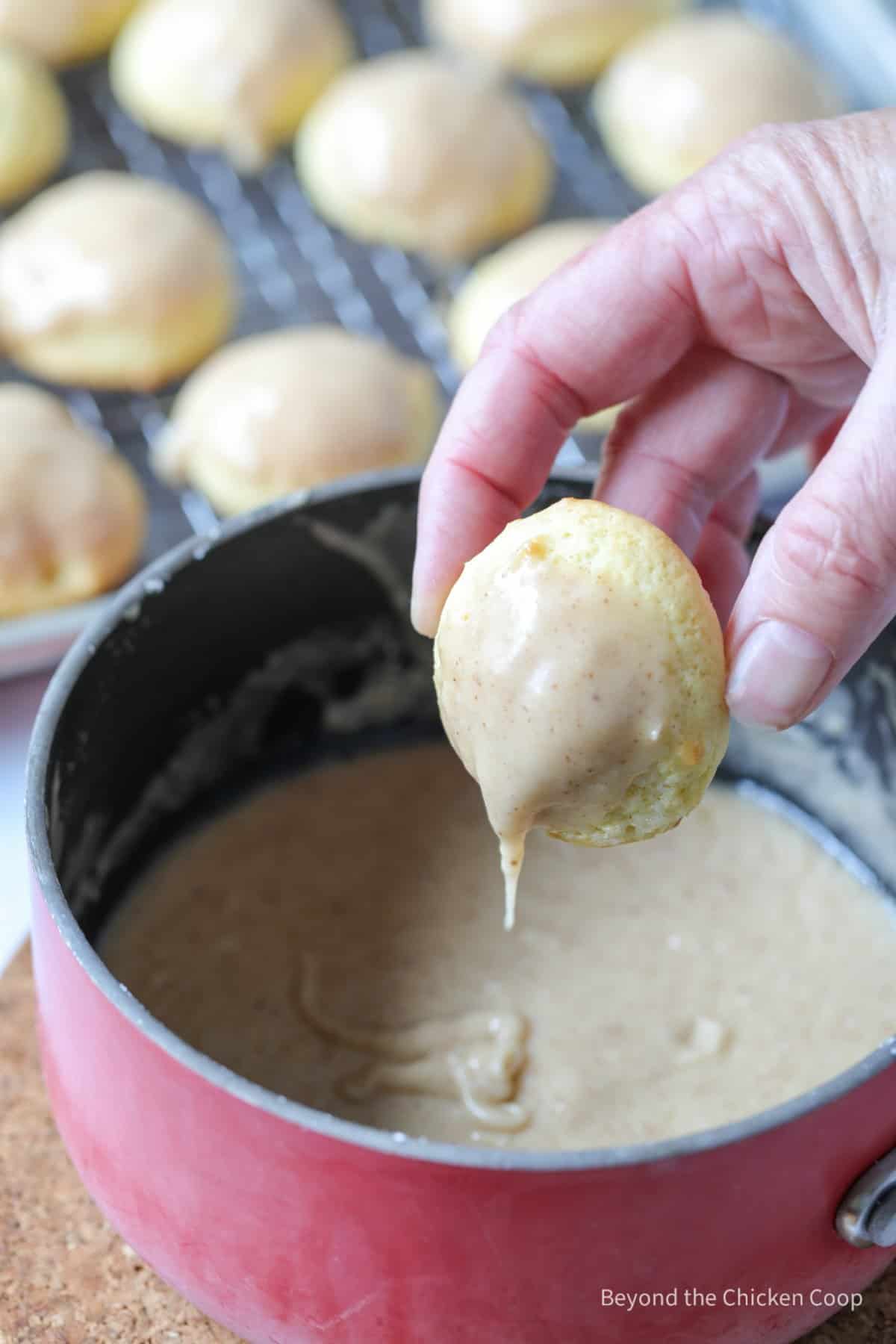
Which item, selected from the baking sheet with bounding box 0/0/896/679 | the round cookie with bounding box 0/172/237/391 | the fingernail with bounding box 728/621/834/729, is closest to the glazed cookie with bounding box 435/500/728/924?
the fingernail with bounding box 728/621/834/729

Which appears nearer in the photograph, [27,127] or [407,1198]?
[407,1198]

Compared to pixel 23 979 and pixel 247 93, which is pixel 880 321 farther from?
pixel 247 93

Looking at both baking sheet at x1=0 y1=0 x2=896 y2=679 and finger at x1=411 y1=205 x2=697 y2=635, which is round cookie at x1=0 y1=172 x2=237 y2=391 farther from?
finger at x1=411 y1=205 x2=697 y2=635

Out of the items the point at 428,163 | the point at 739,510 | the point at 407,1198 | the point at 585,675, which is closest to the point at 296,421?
the point at 428,163

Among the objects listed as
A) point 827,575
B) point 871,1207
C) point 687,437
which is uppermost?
point 827,575

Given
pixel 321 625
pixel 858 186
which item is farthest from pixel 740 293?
pixel 321 625

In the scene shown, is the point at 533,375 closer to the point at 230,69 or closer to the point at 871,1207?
the point at 871,1207

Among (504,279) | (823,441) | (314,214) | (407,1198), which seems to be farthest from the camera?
(314,214)

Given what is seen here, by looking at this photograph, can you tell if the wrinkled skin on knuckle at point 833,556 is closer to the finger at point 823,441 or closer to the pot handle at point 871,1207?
the pot handle at point 871,1207
